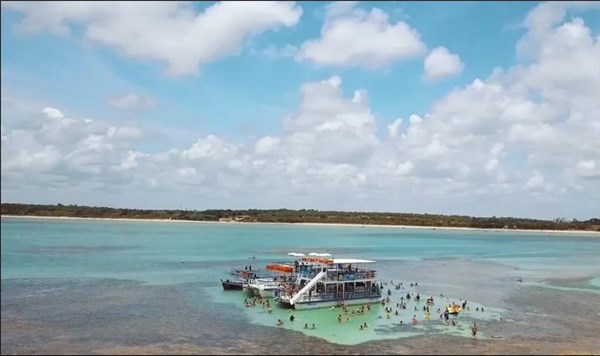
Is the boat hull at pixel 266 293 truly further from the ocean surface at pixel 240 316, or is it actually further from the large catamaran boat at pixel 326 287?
the ocean surface at pixel 240 316

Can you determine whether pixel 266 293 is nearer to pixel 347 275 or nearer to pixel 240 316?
pixel 347 275

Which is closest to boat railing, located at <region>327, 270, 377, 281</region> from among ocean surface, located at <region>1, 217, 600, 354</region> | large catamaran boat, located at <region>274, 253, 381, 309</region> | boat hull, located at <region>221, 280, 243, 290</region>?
large catamaran boat, located at <region>274, 253, 381, 309</region>

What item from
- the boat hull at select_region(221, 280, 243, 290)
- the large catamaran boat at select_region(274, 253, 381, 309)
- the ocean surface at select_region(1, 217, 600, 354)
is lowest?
the ocean surface at select_region(1, 217, 600, 354)

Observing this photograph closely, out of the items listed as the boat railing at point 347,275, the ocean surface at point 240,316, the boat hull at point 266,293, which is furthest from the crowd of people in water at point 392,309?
the boat railing at point 347,275

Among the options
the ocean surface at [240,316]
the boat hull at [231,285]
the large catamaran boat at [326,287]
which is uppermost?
the large catamaran boat at [326,287]

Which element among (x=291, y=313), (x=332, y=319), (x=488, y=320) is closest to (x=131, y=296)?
(x=291, y=313)

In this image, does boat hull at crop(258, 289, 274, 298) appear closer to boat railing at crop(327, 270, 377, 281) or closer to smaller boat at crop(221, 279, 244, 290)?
smaller boat at crop(221, 279, 244, 290)

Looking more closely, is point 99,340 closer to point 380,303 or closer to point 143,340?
point 143,340

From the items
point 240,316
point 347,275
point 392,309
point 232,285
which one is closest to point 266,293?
point 232,285
